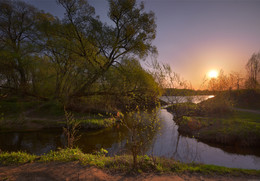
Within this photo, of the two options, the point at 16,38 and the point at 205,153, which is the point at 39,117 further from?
the point at 205,153

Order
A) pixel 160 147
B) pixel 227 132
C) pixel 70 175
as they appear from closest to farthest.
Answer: pixel 70 175
pixel 160 147
pixel 227 132

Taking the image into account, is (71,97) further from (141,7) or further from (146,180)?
(146,180)

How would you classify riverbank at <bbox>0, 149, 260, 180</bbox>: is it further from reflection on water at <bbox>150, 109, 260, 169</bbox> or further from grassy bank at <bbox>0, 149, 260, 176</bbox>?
reflection on water at <bbox>150, 109, 260, 169</bbox>

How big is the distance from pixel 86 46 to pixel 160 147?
13.8 metres

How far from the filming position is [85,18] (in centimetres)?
1591

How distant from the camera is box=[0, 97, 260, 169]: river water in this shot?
7459 millimetres

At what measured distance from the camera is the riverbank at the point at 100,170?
14.2ft

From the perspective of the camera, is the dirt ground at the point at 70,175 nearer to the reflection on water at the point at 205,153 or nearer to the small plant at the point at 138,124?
the small plant at the point at 138,124

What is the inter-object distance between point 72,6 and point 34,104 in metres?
14.2

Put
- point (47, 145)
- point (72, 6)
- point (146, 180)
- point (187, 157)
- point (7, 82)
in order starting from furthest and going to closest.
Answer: point (7, 82) < point (72, 6) < point (47, 145) < point (187, 157) < point (146, 180)

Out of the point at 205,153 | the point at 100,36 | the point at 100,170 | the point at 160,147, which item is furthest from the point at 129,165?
the point at 100,36

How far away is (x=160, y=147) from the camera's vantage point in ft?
29.6

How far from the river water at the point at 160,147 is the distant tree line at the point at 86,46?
5.44 meters

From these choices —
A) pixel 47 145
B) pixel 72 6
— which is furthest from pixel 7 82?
pixel 47 145
